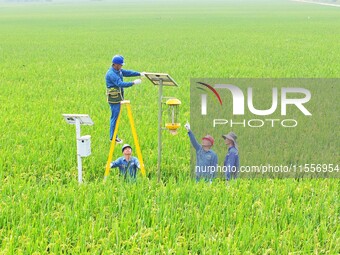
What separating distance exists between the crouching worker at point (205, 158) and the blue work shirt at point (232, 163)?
5.8 inches

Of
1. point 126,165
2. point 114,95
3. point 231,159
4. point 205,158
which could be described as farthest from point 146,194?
point 114,95

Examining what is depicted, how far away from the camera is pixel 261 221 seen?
4473 millimetres

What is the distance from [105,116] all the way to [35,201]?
4489 millimetres

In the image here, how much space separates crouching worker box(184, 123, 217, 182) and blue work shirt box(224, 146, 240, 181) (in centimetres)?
15

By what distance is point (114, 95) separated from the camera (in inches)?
269

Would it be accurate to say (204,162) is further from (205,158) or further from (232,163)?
(232,163)

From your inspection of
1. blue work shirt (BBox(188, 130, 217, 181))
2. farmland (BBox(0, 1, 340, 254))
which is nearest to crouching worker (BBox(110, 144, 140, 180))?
farmland (BBox(0, 1, 340, 254))

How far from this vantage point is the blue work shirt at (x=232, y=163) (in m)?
5.38

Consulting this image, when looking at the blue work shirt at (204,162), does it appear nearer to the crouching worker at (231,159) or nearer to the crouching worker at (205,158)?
the crouching worker at (205,158)

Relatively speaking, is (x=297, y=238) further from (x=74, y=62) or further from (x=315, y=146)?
(x=74, y=62)

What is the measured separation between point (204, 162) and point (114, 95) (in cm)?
202

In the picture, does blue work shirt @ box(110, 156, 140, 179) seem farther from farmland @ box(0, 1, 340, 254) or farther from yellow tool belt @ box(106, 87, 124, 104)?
yellow tool belt @ box(106, 87, 124, 104)

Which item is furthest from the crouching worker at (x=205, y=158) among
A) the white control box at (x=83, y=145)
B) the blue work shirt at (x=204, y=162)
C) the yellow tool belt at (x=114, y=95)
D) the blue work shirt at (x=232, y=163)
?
the yellow tool belt at (x=114, y=95)

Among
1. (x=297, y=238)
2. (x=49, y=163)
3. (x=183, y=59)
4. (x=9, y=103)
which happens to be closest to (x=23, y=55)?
(x=183, y=59)
